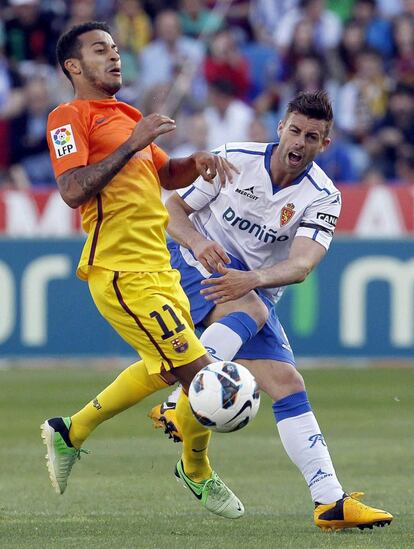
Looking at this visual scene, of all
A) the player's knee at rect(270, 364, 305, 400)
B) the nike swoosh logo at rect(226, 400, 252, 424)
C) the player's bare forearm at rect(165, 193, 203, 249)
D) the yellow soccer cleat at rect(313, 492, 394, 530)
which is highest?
the player's bare forearm at rect(165, 193, 203, 249)

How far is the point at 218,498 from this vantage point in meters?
7.13

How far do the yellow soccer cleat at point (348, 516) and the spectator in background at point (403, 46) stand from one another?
462 inches

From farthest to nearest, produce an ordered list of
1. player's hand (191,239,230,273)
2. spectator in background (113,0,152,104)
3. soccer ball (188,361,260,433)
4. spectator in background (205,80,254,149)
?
spectator in background (113,0,152,104) < spectator in background (205,80,254,149) < player's hand (191,239,230,273) < soccer ball (188,361,260,433)

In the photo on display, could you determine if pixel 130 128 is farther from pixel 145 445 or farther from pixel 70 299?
pixel 70 299

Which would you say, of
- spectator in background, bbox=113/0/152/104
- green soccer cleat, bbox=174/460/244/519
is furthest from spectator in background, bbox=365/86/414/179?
green soccer cleat, bbox=174/460/244/519

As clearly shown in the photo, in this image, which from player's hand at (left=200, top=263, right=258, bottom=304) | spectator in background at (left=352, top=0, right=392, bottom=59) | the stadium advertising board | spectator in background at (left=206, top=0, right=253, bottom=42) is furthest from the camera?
spectator in background at (left=206, top=0, right=253, bottom=42)

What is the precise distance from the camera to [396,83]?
57.3 ft

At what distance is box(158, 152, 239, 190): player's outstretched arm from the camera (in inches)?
267

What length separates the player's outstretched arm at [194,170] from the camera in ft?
22.3

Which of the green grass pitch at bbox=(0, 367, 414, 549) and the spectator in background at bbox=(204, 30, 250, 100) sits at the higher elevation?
the spectator in background at bbox=(204, 30, 250, 100)

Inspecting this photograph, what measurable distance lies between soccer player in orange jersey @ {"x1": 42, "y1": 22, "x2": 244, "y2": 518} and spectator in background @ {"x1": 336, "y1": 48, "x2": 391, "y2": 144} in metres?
10.7

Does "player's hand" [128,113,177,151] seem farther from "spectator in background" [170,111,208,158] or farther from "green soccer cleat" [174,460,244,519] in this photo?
"spectator in background" [170,111,208,158]

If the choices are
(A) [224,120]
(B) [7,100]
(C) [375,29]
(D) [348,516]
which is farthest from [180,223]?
(C) [375,29]

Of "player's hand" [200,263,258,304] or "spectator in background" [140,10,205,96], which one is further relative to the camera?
"spectator in background" [140,10,205,96]
